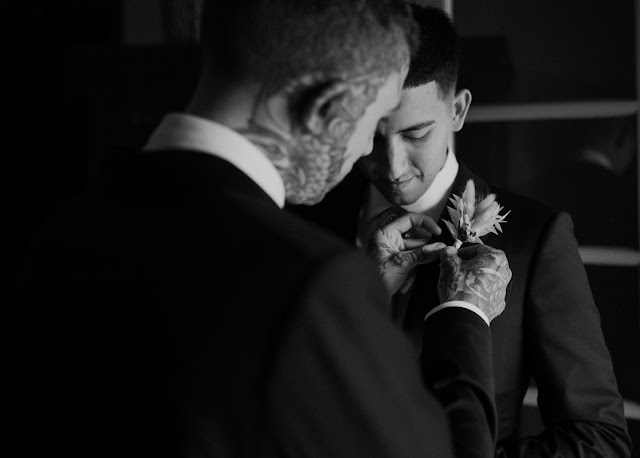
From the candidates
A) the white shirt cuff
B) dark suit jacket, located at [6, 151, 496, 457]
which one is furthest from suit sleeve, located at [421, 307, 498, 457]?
dark suit jacket, located at [6, 151, 496, 457]

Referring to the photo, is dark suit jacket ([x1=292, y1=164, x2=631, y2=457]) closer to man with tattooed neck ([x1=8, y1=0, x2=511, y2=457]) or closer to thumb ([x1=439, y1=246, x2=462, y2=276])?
thumb ([x1=439, y1=246, x2=462, y2=276])

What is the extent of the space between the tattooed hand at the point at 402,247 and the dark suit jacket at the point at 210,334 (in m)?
0.57

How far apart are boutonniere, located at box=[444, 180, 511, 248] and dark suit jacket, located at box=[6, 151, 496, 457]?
2.01ft

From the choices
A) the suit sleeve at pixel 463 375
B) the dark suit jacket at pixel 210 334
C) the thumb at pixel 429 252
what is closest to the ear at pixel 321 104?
the dark suit jacket at pixel 210 334

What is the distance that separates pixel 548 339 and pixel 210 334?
843 millimetres

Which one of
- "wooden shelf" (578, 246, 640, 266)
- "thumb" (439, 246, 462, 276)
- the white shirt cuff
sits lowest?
"wooden shelf" (578, 246, 640, 266)

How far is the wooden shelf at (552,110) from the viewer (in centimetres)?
198

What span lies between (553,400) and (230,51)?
2.98 feet

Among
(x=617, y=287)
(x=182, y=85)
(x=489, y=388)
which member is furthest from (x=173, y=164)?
Result: (x=182, y=85)

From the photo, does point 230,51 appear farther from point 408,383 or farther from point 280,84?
point 408,383

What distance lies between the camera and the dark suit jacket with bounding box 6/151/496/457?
A: 80 cm

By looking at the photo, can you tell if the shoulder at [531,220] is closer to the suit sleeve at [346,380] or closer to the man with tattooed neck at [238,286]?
the man with tattooed neck at [238,286]

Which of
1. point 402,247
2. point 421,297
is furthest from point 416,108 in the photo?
point 421,297

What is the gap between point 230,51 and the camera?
3.09 feet
